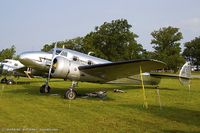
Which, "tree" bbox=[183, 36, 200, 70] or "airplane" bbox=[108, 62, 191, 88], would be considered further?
"tree" bbox=[183, 36, 200, 70]

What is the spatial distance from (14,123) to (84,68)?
300 inches

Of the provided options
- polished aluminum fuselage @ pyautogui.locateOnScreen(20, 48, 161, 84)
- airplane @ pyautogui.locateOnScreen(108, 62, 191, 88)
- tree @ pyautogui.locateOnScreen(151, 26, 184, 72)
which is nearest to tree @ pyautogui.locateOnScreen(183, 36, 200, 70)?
tree @ pyautogui.locateOnScreen(151, 26, 184, 72)

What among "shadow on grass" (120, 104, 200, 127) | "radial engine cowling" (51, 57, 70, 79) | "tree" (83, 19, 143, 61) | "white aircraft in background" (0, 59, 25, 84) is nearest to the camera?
"shadow on grass" (120, 104, 200, 127)

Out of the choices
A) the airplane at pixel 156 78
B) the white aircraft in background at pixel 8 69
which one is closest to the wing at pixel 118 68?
the airplane at pixel 156 78

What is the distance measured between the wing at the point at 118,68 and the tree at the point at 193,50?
97.5m

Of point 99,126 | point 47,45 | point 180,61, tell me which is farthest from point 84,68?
point 47,45

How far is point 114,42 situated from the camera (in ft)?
270

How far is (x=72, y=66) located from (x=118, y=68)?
2.52m

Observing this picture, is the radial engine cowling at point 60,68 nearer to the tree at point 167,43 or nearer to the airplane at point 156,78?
the airplane at point 156,78

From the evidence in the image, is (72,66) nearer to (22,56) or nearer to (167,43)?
(22,56)

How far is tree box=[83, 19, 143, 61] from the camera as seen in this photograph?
3167 inches

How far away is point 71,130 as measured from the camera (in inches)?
308

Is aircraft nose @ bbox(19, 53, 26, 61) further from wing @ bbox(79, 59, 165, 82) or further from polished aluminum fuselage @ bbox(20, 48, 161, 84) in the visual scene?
wing @ bbox(79, 59, 165, 82)

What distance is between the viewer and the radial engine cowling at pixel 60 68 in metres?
15.4
